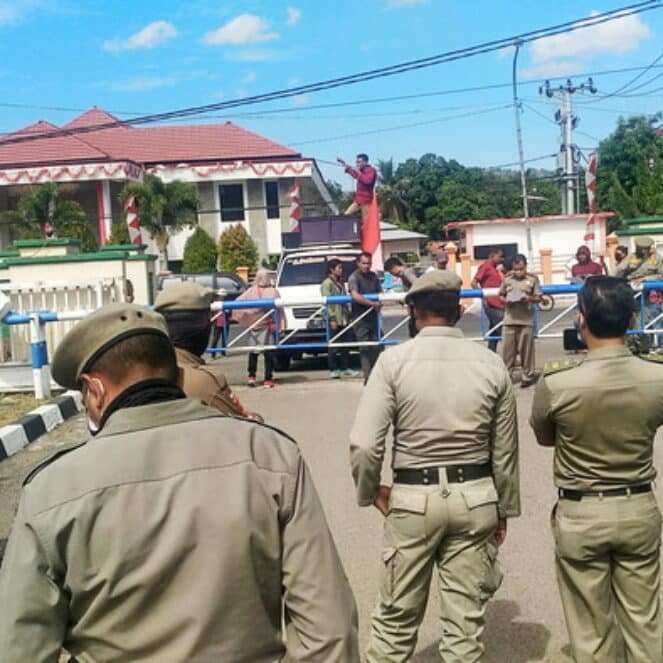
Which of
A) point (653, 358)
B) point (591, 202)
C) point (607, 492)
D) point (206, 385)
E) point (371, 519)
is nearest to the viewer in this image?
point (206, 385)

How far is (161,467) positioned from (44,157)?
3799 centimetres

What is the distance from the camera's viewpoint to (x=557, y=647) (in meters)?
3.99

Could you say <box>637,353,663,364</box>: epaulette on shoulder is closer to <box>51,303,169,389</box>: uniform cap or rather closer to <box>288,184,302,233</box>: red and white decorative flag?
<box>51,303,169,389</box>: uniform cap

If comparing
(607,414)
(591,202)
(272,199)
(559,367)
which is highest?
(272,199)

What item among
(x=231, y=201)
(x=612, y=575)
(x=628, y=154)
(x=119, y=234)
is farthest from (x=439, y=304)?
(x=628, y=154)

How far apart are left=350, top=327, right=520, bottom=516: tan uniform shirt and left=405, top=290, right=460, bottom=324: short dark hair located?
0.33 feet

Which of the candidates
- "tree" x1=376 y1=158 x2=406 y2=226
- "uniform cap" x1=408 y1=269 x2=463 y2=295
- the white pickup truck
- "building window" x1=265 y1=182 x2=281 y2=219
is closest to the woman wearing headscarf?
the white pickup truck

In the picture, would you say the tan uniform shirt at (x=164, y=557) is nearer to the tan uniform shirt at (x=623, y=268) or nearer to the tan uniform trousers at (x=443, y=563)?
the tan uniform trousers at (x=443, y=563)

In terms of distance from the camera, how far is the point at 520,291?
10195 millimetres

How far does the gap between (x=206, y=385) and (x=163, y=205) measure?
33.2 meters

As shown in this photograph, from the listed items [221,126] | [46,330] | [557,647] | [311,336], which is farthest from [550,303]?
[221,126]

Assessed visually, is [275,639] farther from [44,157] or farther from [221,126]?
[221,126]

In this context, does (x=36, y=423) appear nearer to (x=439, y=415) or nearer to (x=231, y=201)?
(x=439, y=415)

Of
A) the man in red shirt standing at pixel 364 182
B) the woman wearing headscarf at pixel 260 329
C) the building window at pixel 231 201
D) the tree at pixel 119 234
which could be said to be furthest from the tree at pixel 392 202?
the woman wearing headscarf at pixel 260 329
